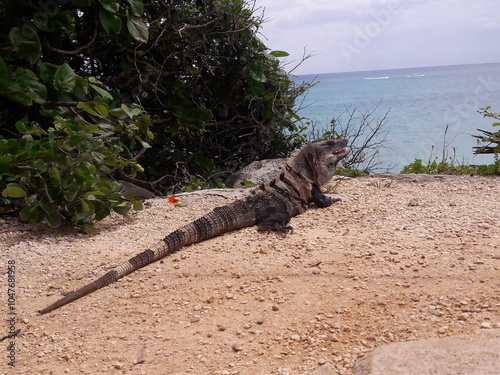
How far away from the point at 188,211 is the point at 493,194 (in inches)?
125

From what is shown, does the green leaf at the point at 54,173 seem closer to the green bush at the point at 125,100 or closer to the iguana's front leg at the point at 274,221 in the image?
the green bush at the point at 125,100

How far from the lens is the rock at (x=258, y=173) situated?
20.0 feet

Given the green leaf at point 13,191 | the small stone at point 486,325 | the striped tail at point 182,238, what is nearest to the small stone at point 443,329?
the small stone at point 486,325

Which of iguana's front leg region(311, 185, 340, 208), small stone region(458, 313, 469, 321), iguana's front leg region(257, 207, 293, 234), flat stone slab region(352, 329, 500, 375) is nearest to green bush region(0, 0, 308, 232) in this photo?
iguana's front leg region(257, 207, 293, 234)

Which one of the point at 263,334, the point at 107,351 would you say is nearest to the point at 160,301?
the point at 107,351

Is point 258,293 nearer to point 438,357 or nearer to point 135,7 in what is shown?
point 438,357

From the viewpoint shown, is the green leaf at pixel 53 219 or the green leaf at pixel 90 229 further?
the green leaf at pixel 90 229

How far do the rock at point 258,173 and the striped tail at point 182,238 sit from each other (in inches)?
68.8

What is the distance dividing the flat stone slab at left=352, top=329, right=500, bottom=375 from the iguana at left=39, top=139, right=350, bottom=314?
72.0 inches

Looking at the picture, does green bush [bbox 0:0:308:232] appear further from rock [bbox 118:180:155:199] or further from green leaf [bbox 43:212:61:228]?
rock [bbox 118:180:155:199]

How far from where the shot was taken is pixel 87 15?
5.31 m

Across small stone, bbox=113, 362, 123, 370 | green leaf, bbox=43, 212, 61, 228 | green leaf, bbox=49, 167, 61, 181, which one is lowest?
small stone, bbox=113, 362, 123, 370

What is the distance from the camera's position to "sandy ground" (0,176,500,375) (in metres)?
2.23

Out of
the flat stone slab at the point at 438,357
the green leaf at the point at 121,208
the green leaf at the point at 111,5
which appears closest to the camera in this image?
the flat stone slab at the point at 438,357
